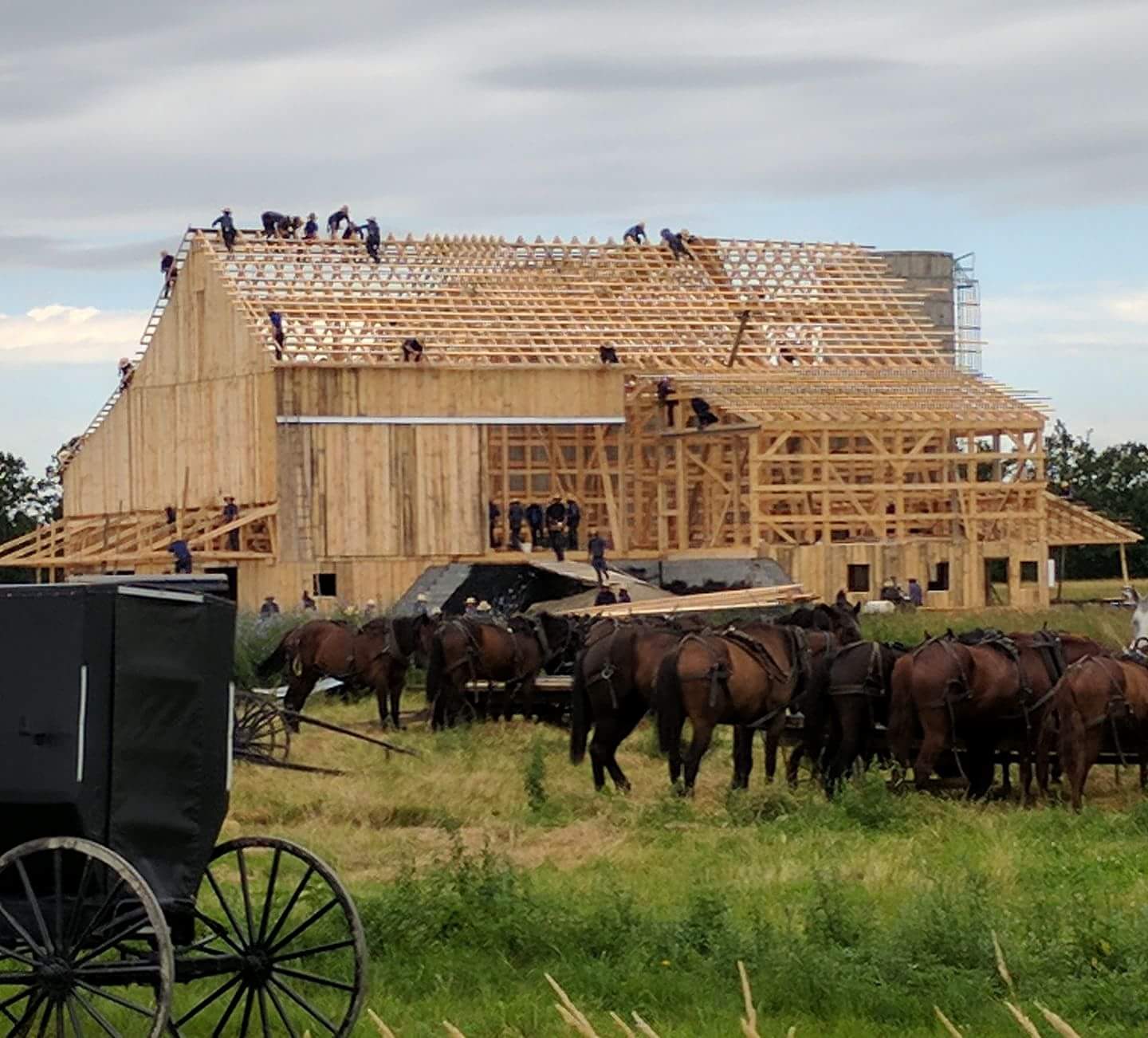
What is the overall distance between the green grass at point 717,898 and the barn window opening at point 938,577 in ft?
91.9

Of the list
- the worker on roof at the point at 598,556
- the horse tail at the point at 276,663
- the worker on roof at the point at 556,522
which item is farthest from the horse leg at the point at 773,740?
the worker on roof at the point at 556,522

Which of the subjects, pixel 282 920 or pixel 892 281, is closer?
pixel 282 920

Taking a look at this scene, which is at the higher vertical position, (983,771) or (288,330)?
(288,330)

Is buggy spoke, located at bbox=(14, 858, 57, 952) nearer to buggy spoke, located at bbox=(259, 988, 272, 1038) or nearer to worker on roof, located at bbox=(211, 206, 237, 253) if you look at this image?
buggy spoke, located at bbox=(259, 988, 272, 1038)

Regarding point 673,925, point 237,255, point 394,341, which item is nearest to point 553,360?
point 394,341

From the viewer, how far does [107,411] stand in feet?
200

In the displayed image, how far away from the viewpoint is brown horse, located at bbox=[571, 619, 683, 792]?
22.3 m

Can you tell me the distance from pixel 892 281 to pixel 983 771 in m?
42.4

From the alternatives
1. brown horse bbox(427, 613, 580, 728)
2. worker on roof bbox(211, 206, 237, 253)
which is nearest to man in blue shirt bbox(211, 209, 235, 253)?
worker on roof bbox(211, 206, 237, 253)

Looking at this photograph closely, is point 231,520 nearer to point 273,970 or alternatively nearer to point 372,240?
point 372,240

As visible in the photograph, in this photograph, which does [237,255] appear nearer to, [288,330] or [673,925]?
[288,330]

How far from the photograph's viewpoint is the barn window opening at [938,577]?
50.4m

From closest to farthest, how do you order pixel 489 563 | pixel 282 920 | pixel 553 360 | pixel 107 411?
pixel 282 920 < pixel 489 563 < pixel 553 360 < pixel 107 411

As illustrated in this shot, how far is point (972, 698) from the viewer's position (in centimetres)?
2027
